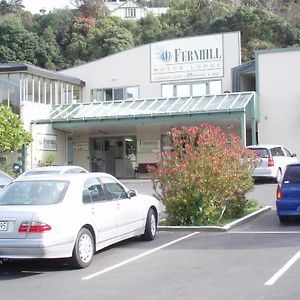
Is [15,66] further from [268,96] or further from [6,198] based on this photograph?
[6,198]

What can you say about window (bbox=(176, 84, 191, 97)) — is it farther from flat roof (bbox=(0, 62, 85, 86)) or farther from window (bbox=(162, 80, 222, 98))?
flat roof (bbox=(0, 62, 85, 86))

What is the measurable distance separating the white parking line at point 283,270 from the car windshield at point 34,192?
11.2ft

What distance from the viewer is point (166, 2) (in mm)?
112625

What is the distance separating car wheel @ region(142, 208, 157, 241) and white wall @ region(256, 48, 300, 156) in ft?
64.6

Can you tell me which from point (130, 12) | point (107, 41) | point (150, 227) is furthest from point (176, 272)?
point (130, 12)

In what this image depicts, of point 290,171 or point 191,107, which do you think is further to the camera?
point 191,107

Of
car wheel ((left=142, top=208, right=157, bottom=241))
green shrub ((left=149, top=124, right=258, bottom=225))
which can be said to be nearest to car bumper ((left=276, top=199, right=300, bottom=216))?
green shrub ((left=149, top=124, right=258, bottom=225))

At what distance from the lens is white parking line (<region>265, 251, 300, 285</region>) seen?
7.55m

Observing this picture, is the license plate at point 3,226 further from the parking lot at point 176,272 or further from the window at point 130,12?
the window at point 130,12

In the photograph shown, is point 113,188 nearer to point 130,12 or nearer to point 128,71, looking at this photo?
point 128,71

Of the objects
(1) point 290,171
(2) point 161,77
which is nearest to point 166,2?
(2) point 161,77

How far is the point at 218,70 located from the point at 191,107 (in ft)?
16.0

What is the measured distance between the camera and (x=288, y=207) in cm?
1297

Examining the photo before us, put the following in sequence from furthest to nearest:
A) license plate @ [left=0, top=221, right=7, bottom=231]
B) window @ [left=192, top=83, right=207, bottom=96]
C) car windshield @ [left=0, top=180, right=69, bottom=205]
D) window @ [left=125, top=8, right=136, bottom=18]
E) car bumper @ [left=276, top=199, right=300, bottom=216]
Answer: window @ [left=125, top=8, right=136, bottom=18] → window @ [left=192, top=83, right=207, bottom=96] → car bumper @ [left=276, top=199, right=300, bottom=216] → car windshield @ [left=0, top=180, right=69, bottom=205] → license plate @ [left=0, top=221, right=7, bottom=231]
